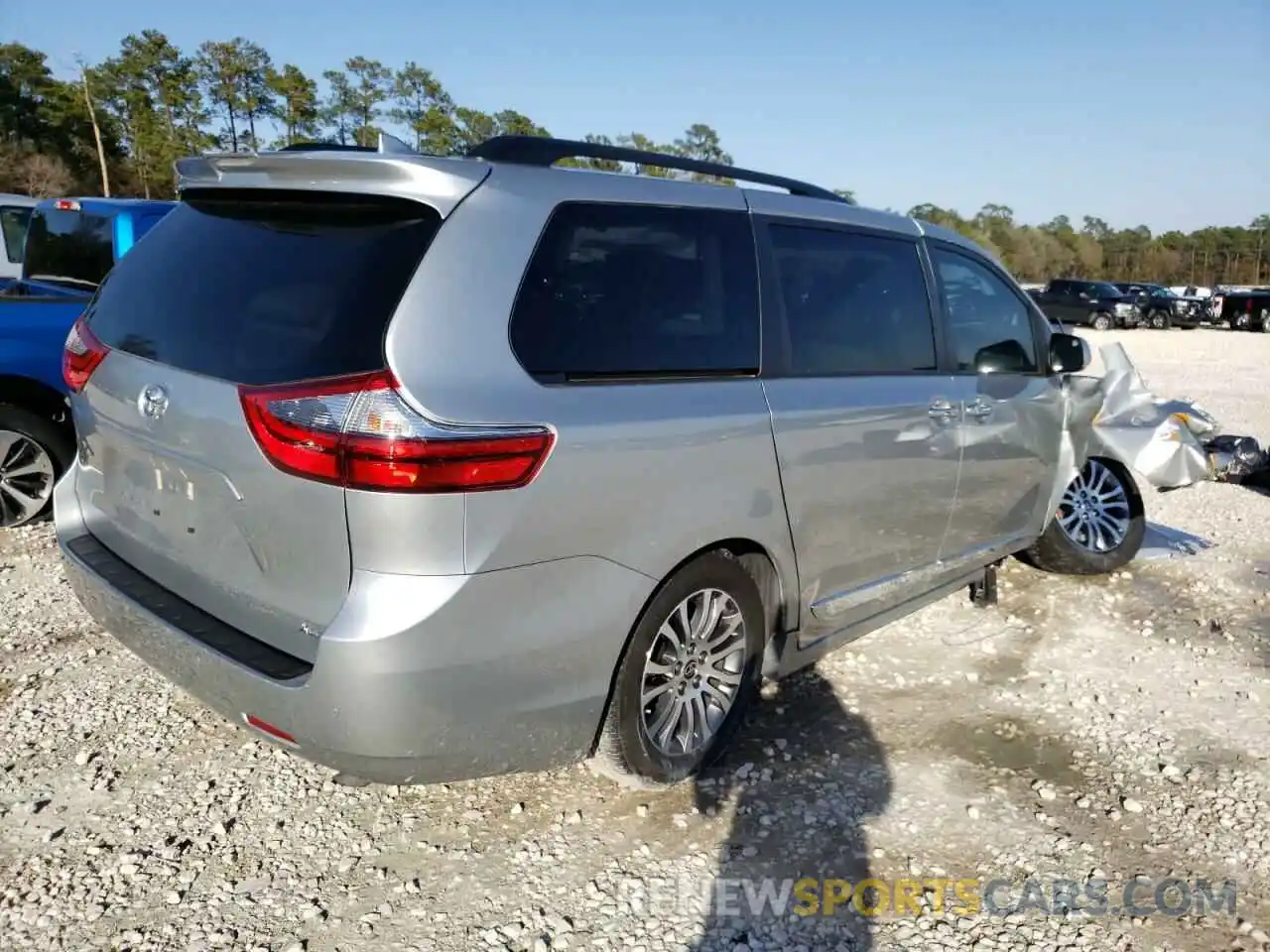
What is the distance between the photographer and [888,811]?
300cm

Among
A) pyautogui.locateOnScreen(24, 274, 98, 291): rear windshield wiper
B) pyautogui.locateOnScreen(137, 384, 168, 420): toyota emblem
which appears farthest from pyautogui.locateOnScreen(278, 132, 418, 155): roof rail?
pyautogui.locateOnScreen(24, 274, 98, 291): rear windshield wiper

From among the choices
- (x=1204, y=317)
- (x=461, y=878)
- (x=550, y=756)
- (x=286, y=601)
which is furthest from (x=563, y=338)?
(x=1204, y=317)

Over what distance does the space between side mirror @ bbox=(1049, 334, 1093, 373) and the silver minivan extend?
5.04ft

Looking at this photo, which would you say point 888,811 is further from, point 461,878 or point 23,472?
point 23,472

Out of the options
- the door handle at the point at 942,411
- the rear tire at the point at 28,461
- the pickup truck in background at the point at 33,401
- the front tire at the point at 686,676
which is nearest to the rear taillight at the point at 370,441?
the front tire at the point at 686,676

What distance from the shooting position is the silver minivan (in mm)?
2145

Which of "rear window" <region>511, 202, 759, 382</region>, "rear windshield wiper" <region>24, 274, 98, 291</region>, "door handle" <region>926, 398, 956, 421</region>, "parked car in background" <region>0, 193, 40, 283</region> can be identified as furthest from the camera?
"parked car in background" <region>0, 193, 40, 283</region>

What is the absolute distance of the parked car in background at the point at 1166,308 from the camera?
33.1 metres

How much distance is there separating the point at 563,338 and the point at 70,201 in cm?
626

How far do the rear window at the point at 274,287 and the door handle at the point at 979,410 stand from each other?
2476 mm

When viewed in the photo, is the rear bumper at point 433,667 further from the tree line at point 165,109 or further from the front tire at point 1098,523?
the tree line at point 165,109

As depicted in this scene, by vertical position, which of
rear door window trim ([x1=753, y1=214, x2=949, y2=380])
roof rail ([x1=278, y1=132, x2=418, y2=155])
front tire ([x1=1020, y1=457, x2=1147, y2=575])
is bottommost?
front tire ([x1=1020, y1=457, x2=1147, y2=575])

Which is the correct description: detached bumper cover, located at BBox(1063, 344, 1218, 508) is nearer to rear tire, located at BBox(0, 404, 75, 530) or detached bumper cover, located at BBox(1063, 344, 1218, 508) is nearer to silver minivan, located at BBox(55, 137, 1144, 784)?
silver minivan, located at BBox(55, 137, 1144, 784)

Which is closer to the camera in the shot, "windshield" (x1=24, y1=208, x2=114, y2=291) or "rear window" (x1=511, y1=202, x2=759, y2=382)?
"rear window" (x1=511, y1=202, x2=759, y2=382)
